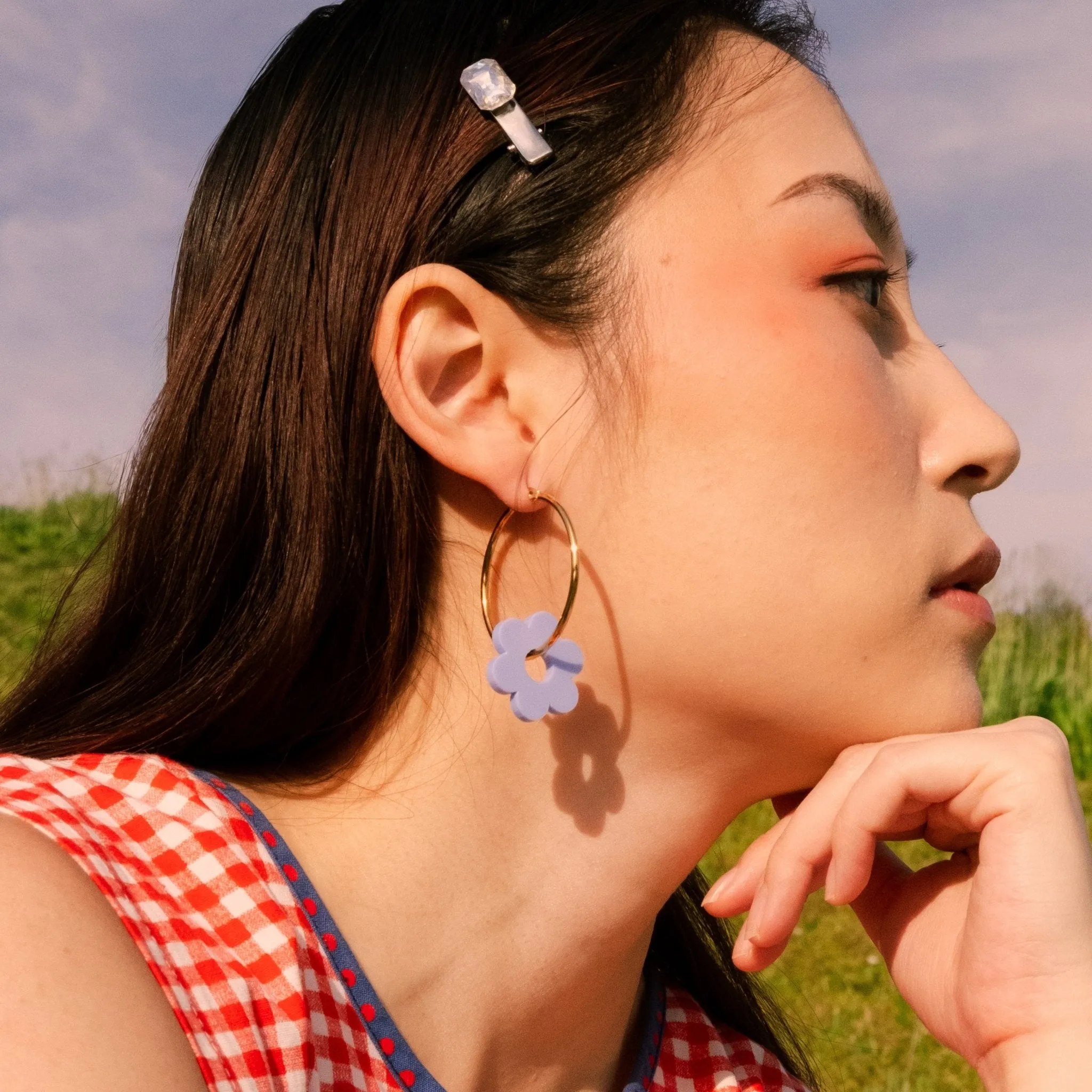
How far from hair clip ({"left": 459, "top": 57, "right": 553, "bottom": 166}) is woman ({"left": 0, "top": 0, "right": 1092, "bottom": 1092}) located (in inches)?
0.7

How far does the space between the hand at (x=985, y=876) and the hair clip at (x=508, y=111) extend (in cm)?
109

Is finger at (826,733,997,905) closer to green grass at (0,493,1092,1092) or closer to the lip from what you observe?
the lip

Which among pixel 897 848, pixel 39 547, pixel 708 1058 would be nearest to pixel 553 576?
pixel 708 1058

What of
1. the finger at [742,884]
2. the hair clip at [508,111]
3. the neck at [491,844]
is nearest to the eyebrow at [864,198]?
the hair clip at [508,111]

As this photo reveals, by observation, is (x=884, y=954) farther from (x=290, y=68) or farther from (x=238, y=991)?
(x=290, y=68)

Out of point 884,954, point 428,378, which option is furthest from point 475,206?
point 884,954

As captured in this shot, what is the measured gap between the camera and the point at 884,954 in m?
2.38

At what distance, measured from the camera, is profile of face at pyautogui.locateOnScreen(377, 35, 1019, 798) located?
1968 millimetres

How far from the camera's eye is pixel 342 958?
6.17 ft

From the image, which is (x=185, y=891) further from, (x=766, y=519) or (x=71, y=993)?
(x=766, y=519)

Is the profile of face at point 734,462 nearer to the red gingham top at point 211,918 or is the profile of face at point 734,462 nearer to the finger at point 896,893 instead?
the finger at point 896,893

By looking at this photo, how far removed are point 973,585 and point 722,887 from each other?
663 mm

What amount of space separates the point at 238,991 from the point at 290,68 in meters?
1.60

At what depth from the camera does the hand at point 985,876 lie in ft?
6.38
